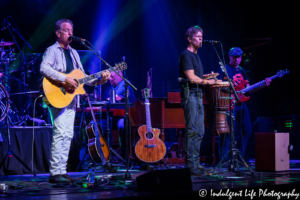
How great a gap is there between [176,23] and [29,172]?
643 cm

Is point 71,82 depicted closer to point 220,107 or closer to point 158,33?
point 220,107

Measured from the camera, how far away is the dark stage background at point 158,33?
35.1 feet

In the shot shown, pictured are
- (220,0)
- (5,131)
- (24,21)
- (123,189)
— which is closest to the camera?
(123,189)

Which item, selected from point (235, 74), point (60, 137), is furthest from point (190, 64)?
point (60, 137)

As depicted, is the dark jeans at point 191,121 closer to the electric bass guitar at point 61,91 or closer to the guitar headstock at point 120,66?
the guitar headstock at point 120,66

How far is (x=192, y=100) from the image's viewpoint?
563cm

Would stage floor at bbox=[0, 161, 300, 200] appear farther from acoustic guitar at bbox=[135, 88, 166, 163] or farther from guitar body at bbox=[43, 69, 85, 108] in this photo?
acoustic guitar at bbox=[135, 88, 166, 163]

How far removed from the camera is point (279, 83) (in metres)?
10.9

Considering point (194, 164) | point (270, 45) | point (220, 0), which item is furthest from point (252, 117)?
point (194, 164)

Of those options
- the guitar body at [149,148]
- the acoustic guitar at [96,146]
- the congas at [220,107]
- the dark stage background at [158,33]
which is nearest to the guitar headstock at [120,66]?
the acoustic guitar at [96,146]

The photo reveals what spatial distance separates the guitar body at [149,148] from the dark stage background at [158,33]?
4230 millimetres

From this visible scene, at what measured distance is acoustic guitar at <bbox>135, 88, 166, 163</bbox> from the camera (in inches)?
259

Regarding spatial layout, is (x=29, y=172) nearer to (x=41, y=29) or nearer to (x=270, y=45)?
(x=41, y=29)

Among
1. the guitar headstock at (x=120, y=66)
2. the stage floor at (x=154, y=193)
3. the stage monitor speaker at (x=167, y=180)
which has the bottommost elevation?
the stage floor at (x=154, y=193)
